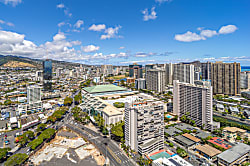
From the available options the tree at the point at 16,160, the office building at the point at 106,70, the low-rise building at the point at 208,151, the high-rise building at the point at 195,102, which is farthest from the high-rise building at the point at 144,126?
the office building at the point at 106,70

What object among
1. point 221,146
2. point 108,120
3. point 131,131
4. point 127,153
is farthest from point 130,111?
point 221,146

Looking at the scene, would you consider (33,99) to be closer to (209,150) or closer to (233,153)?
(209,150)

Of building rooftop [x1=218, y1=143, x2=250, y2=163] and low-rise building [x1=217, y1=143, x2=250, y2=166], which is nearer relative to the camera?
low-rise building [x1=217, y1=143, x2=250, y2=166]

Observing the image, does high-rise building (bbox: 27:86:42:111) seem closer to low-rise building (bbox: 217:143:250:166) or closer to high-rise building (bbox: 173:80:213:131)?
high-rise building (bbox: 173:80:213:131)

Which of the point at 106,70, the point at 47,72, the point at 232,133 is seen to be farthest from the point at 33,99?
the point at 106,70

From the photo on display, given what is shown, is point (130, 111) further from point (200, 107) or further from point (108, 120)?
point (200, 107)

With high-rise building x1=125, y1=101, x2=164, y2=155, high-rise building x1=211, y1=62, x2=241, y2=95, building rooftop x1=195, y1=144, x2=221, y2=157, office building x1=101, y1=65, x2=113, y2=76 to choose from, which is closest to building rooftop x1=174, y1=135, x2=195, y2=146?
building rooftop x1=195, y1=144, x2=221, y2=157
